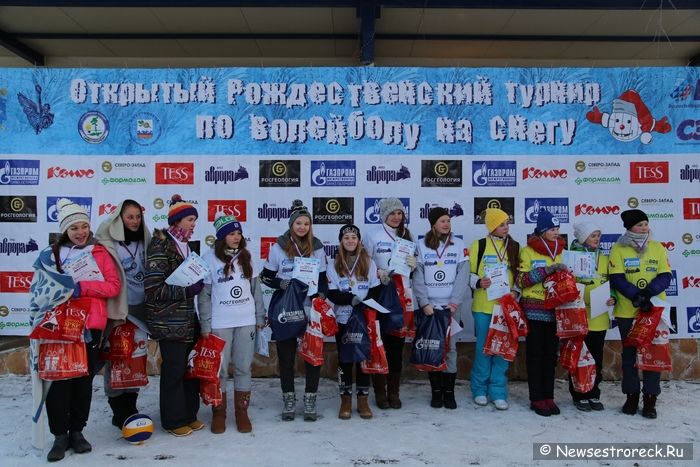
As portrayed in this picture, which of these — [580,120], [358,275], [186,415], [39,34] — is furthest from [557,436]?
[39,34]

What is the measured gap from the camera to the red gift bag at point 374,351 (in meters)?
4.52

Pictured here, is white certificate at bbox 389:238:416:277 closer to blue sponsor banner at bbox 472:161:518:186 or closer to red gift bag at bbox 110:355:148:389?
blue sponsor banner at bbox 472:161:518:186

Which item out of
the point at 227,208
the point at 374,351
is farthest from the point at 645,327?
the point at 227,208

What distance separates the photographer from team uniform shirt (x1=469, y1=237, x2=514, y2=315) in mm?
4789

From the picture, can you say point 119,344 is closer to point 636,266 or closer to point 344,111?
point 344,111

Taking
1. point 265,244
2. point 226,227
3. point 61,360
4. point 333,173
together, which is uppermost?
point 333,173

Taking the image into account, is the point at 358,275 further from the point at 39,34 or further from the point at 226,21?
the point at 39,34

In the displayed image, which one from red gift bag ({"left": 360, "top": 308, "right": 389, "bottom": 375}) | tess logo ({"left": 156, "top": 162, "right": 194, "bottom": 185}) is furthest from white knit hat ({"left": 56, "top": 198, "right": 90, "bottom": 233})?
red gift bag ({"left": 360, "top": 308, "right": 389, "bottom": 375})

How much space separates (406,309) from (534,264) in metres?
1.18

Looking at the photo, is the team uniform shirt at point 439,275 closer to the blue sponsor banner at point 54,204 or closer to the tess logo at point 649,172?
the tess logo at point 649,172

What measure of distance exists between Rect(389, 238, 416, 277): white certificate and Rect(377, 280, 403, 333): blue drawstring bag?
14cm

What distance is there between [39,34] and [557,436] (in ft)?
27.1

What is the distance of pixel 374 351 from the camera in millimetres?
4523

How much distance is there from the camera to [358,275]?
15.0 feet
